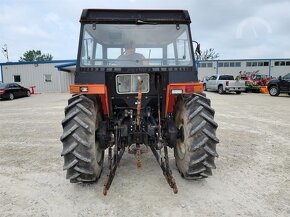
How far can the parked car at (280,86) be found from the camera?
20664mm

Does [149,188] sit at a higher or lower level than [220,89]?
lower

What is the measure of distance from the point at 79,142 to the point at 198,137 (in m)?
1.67

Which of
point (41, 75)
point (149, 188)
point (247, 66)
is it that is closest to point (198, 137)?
point (149, 188)

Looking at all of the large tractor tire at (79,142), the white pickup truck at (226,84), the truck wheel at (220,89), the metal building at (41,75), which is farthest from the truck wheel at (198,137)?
the metal building at (41,75)

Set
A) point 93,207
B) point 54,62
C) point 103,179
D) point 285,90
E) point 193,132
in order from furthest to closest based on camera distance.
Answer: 1. point 54,62
2. point 285,90
3. point 103,179
4. point 193,132
5. point 93,207

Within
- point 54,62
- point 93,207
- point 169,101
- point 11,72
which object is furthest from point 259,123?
point 11,72

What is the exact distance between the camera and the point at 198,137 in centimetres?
391

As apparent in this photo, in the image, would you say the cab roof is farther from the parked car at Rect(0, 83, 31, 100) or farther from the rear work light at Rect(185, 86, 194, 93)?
the parked car at Rect(0, 83, 31, 100)

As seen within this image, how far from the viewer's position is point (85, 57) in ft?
13.9

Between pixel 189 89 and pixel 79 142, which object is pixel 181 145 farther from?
pixel 79 142

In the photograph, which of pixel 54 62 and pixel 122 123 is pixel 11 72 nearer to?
pixel 54 62

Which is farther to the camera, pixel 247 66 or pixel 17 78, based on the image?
pixel 247 66

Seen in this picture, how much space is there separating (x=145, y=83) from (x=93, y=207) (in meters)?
1.96

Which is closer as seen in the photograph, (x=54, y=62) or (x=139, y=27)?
(x=139, y=27)
